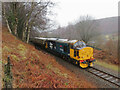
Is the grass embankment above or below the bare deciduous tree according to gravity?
below

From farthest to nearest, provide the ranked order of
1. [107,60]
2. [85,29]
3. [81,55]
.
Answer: [85,29] → [107,60] → [81,55]

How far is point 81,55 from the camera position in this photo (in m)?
10.2

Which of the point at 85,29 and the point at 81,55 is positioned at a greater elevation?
the point at 85,29

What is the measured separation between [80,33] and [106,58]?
9813mm

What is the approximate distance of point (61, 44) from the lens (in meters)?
13.5

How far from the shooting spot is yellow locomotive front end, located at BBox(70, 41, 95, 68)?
10.2 metres

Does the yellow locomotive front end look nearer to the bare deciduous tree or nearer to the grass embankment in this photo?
the grass embankment

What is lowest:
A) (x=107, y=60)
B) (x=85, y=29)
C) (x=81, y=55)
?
(x=107, y=60)

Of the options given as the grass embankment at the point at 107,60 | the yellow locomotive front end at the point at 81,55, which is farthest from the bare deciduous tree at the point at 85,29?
the yellow locomotive front end at the point at 81,55

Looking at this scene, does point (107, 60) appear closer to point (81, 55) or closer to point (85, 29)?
point (81, 55)

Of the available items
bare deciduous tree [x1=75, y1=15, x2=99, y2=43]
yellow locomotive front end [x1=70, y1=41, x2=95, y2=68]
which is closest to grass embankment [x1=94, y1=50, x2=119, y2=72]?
yellow locomotive front end [x1=70, y1=41, x2=95, y2=68]

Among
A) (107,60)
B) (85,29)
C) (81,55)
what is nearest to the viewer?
(81,55)

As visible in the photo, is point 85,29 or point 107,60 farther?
point 85,29

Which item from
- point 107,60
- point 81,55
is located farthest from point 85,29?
point 81,55
